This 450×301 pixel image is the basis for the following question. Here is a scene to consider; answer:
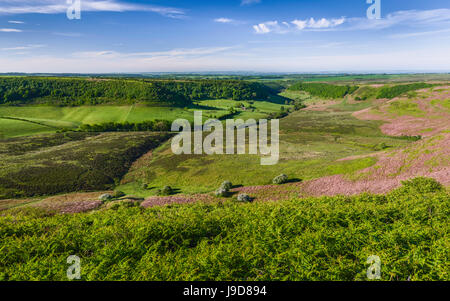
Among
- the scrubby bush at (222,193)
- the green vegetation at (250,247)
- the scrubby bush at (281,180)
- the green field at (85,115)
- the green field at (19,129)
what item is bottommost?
the scrubby bush at (222,193)

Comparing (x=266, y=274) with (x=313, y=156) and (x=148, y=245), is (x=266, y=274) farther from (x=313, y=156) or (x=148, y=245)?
(x=313, y=156)

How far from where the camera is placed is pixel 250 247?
13.9 meters

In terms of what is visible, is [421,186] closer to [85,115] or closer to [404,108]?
[404,108]

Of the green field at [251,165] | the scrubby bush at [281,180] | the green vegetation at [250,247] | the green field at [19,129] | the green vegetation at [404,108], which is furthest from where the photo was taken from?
the green vegetation at [404,108]

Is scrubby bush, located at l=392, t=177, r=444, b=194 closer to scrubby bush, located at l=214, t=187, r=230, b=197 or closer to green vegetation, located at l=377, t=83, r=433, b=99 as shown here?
scrubby bush, located at l=214, t=187, r=230, b=197

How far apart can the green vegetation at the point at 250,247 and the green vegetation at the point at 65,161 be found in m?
31.7

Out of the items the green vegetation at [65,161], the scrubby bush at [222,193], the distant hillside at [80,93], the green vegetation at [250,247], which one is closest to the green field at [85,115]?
the distant hillside at [80,93]

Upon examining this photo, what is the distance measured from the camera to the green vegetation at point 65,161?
47.1 meters

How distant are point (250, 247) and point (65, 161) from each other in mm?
65283

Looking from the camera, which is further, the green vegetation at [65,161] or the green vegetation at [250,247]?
the green vegetation at [65,161]

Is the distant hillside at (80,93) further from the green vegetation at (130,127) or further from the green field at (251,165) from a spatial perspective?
the green field at (251,165)
